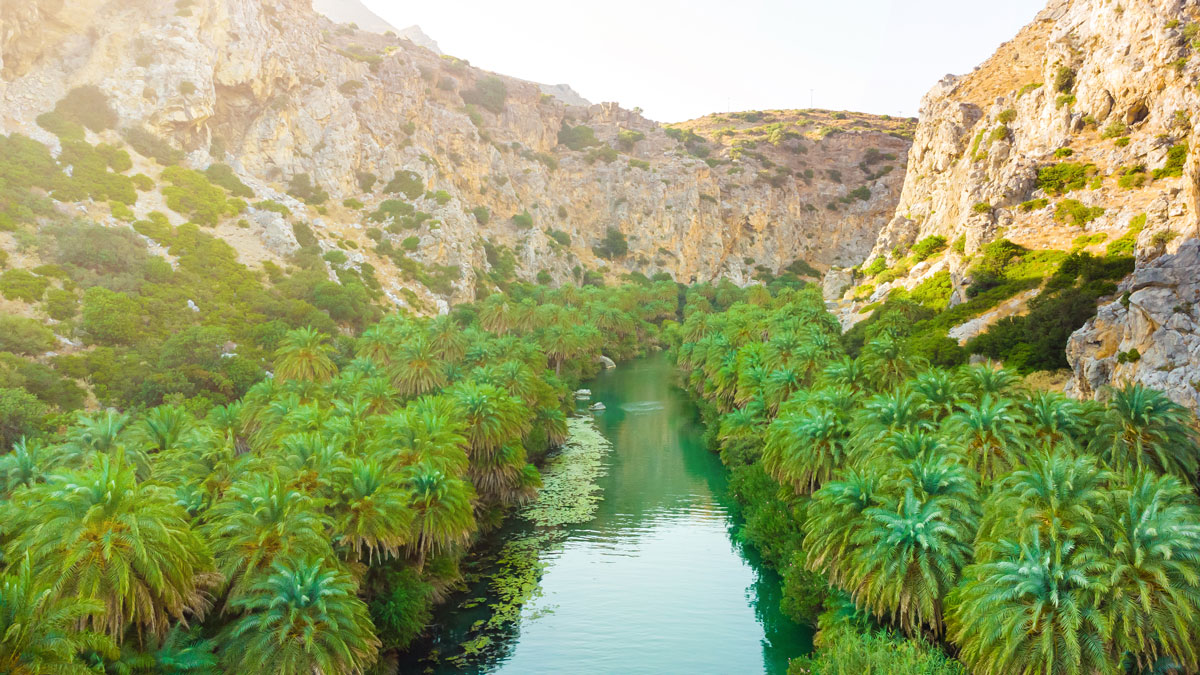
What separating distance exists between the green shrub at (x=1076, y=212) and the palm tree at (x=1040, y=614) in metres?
53.8

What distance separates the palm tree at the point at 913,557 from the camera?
24.5m

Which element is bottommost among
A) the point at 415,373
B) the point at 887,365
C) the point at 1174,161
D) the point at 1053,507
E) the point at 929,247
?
the point at 1053,507

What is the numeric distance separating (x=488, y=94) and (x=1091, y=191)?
129886 millimetres

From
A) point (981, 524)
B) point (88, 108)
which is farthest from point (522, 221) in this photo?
point (981, 524)

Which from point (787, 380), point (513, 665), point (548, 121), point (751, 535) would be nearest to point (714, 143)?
point (548, 121)

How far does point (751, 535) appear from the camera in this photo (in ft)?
137

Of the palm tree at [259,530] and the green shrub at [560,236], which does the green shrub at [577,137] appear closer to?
the green shrub at [560,236]

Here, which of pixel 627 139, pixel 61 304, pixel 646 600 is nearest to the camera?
pixel 646 600

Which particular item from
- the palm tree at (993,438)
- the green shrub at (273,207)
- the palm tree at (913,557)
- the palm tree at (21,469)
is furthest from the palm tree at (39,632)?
the green shrub at (273,207)

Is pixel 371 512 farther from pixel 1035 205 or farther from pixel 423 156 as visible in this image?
pixel 423 156

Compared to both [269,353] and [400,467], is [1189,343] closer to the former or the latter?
[400,467]

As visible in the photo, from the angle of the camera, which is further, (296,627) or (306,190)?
(306,190)

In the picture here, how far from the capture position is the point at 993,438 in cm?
2945

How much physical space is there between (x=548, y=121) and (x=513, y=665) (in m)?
160
